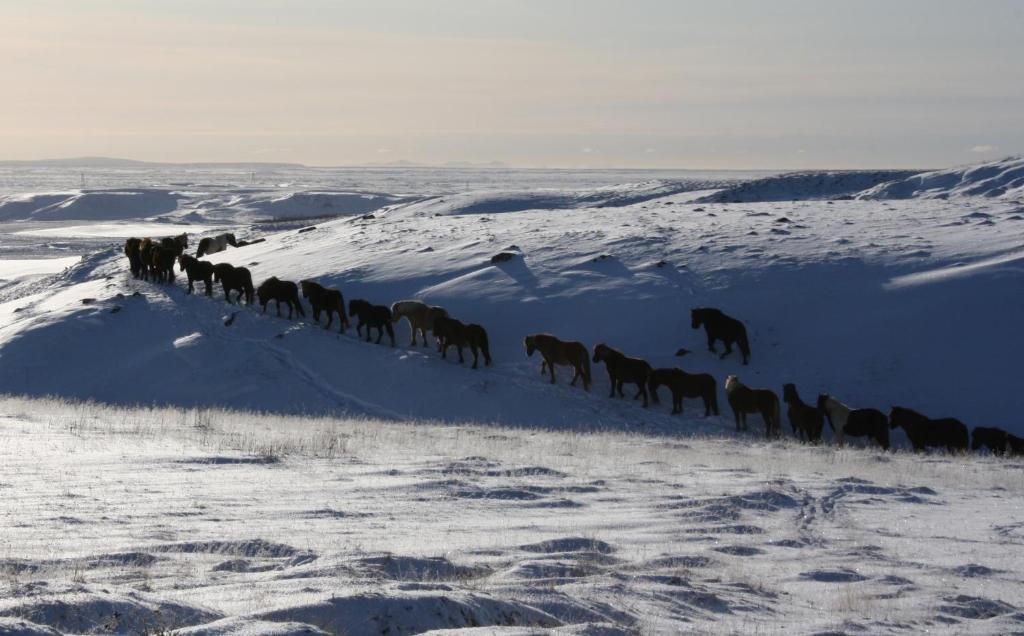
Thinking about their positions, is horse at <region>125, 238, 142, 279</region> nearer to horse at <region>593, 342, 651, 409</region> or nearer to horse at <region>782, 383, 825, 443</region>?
horse at <region>593, 342, 651, 409</region>

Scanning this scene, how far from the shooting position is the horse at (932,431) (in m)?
17.7

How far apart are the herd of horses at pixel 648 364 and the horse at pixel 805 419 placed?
0.06 feet

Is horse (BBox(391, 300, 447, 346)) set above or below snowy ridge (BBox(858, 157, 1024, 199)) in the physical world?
→ below

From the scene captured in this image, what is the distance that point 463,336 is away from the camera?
73.0 feet

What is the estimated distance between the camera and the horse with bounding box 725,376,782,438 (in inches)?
738

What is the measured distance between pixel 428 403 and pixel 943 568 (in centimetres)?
1397

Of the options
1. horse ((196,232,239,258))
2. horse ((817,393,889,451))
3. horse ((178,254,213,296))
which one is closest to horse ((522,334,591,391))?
horse ((817,393,889,451))

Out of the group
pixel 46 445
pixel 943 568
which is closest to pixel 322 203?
pixel 46 445

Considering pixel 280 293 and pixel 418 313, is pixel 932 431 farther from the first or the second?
pixel 280 293

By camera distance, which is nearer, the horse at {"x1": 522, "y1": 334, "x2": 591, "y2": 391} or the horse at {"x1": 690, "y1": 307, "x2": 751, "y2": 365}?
the horse at {"x1": 522, "y1": 334, "x2": 591, "y2": 391}

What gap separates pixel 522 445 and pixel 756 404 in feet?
20.0

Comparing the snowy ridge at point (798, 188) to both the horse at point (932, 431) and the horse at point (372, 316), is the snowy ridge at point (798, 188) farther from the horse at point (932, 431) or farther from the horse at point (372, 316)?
the horse at point (932, 431)

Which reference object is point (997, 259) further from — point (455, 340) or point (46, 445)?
point (46, 445)

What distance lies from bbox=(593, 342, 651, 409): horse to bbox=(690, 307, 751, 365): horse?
1.76 metres
